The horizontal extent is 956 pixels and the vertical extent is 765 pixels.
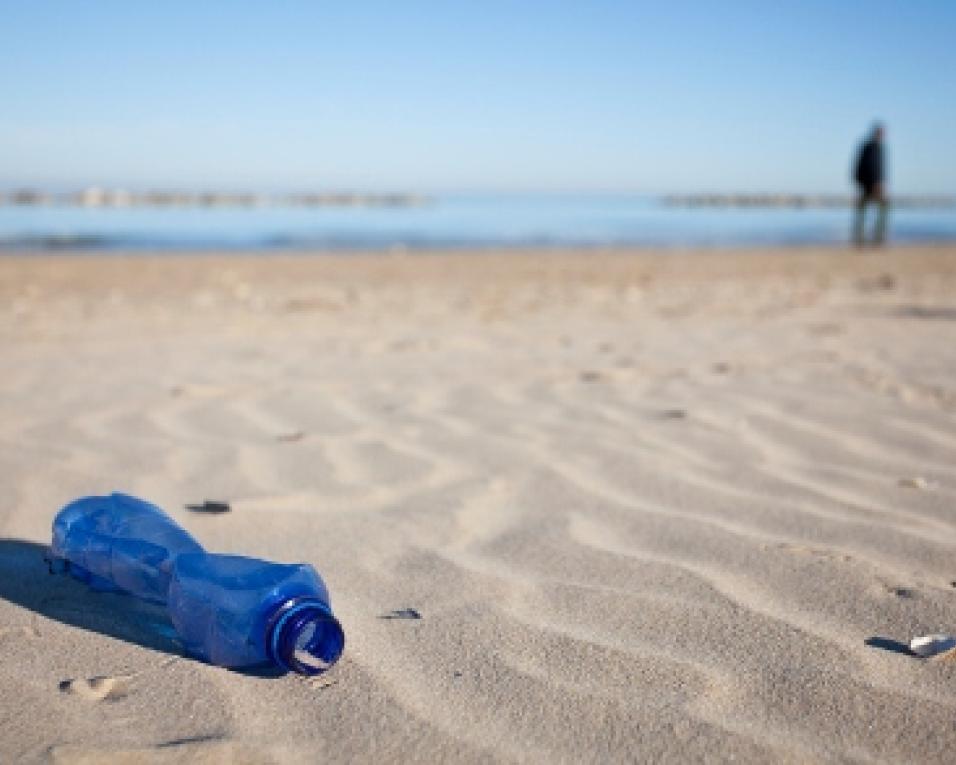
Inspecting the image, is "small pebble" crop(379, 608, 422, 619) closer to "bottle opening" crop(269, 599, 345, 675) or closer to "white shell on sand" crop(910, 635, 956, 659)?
"bottle opening" crop(269, 599, 345, 675)

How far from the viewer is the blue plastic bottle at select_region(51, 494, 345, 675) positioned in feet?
4.20

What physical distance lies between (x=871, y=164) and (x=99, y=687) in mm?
11827

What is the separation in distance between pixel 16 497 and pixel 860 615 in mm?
1849

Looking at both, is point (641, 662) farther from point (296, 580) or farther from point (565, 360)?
point (565, 360)

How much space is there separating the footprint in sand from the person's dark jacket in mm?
11735

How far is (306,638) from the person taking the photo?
4.34 ft

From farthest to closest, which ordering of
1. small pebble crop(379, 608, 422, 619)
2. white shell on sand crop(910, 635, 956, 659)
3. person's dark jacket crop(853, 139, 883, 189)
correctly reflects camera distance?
person's dark jacket crop(853, 139, 883, 189) → small pebble crop(379, 608, 422, 619) → white shell on sand crop(910, 635, 956, 659)

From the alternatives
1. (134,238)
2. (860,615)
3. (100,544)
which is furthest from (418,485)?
(134,238)

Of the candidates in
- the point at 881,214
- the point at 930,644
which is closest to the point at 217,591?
the point at 930,644

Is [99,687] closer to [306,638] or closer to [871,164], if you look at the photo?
[306,638]

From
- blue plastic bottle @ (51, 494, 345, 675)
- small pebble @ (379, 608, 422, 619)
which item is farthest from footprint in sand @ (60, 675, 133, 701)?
small pebble @ (379, 608, 422, 619)

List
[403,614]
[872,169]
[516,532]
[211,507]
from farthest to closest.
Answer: [872,169], [211,507], [516,532], [403,614]

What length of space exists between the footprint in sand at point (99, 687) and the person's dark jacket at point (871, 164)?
1173cm

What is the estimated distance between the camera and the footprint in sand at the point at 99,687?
1275 mm
